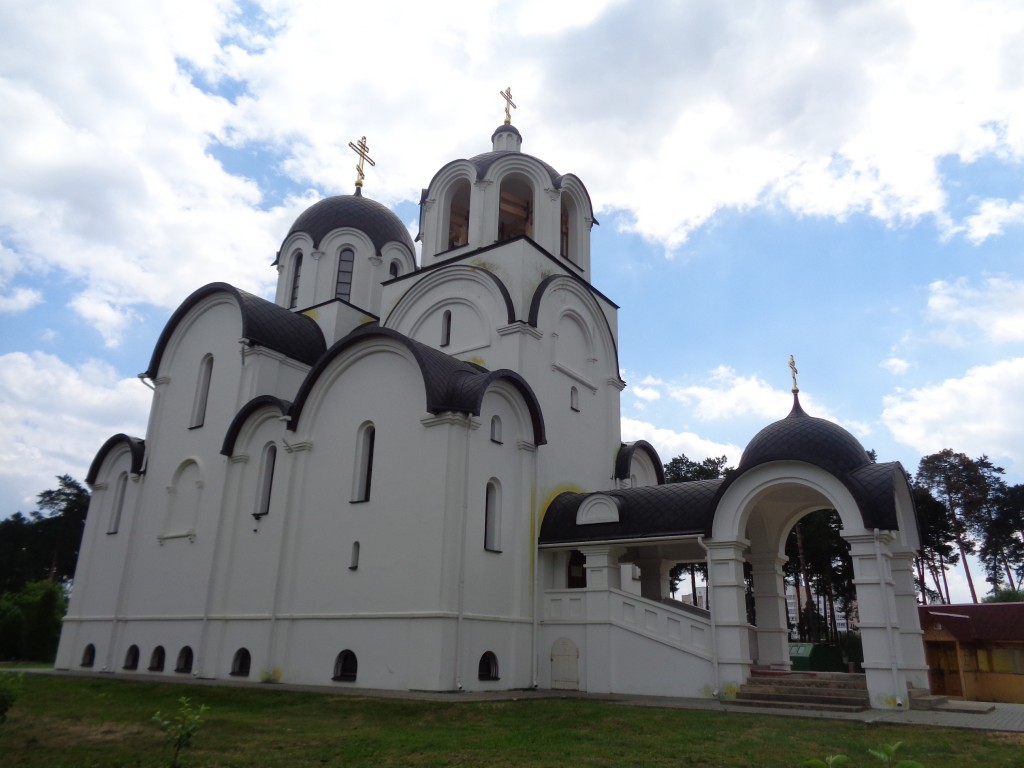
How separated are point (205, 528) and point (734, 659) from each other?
38.1 ft

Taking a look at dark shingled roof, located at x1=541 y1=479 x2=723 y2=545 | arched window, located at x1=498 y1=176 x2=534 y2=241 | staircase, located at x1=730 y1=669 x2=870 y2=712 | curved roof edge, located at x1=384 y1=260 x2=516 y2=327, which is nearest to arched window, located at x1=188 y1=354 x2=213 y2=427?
curved roof edge, located at x1=384 y1=260 x2=516 y2=327

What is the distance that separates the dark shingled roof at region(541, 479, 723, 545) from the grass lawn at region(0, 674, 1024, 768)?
3482 millimetres

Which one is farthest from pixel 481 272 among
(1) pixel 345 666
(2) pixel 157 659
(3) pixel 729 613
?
(2) pixel 157 659

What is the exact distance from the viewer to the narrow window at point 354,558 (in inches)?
555

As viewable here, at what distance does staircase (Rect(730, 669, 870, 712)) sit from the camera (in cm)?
1147

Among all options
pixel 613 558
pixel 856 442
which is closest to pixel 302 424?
pixel 613 558

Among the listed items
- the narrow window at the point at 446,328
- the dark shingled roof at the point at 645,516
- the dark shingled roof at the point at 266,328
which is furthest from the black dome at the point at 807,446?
the dark shingled roof at the point at 266,328

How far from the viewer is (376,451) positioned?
14.6 metres

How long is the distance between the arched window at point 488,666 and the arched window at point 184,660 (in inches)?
277

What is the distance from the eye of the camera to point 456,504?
13352mm

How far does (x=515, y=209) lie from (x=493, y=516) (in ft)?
31.5

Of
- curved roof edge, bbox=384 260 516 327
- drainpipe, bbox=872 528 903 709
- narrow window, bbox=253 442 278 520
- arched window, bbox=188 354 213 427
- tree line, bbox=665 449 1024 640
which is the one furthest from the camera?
tree line, bbox=665 449 1024 640

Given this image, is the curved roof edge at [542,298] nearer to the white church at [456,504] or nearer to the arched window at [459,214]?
the white church at [456,504]

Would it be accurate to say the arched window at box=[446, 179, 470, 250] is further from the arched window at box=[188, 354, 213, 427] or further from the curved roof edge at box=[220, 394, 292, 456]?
the arched window at box=[188, 354, 213, 427]
